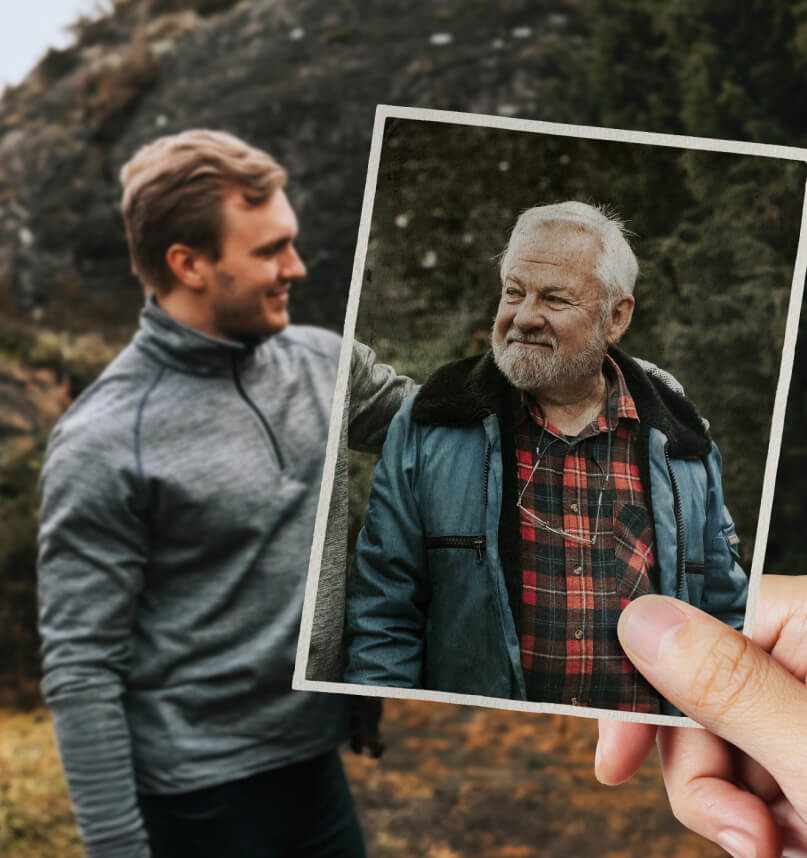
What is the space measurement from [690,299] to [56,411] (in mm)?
2087

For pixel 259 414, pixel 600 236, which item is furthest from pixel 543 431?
pixel 259 414

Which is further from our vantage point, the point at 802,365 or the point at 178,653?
the point at 802,365

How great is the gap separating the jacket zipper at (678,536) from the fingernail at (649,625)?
0.06 ft

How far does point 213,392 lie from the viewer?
5.17 feet

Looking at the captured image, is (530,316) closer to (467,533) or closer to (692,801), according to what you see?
(467,533)

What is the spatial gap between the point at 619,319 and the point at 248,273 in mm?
1156

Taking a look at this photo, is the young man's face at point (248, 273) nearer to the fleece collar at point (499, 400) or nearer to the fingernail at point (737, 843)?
the fleece collar at point (499, 400)

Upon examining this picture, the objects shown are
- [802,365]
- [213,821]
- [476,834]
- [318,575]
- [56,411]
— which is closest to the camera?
[318,575]

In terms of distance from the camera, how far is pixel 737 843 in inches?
30.3

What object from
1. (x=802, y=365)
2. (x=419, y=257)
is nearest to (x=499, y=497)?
(x=419, y=257)

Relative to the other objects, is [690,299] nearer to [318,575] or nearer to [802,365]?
[318,575]

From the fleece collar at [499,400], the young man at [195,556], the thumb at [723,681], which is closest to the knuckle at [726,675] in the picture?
the thumb at [723,681]

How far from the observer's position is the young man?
4.88ft

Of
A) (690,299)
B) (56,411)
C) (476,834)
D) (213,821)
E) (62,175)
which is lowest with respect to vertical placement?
(476,834)
